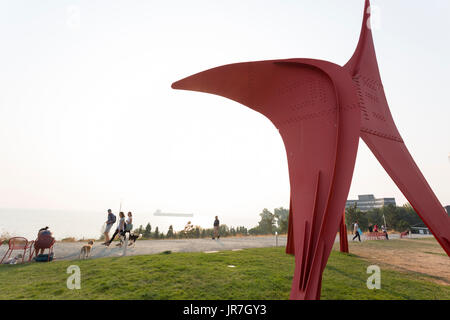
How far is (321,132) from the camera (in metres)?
4.73

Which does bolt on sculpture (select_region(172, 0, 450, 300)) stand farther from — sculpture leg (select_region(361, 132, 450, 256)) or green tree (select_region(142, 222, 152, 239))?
green tree (select_region(142, 222, 152, 239))

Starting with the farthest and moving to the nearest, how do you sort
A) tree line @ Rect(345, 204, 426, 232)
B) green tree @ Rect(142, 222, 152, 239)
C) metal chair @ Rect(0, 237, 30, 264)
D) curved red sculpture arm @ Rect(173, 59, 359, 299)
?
tree line @ Rect(345, 204, 426, 232) < green tree @ Rect(142, 222, 152, 239) < metal chair @ Rect(0, 237, 30, 264) < curved red sculpture arm @ Rect(173, 59, 359, 299)

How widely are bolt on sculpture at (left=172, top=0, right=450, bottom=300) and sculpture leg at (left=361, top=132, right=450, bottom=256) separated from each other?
0.06 feet

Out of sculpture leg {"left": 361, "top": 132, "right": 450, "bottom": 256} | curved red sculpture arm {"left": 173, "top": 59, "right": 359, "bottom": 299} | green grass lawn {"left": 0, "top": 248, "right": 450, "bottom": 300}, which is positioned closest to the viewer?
curved red sculpture arm {"left": 173, "top": 59, "right": 359, "bottom": 299}

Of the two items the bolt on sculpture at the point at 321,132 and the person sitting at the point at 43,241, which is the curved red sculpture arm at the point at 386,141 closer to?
the bolt on sculpture at the point at 321,132

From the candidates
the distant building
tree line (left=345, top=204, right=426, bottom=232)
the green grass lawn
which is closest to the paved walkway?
the green grass lawn

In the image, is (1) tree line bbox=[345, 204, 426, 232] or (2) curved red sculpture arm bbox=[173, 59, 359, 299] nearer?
(2) curved red sculpture arm bbox=[173, 59, 359, 299]

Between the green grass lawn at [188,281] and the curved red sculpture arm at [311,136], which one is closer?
the curved red sculpture arm at [311,136]

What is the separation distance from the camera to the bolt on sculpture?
4.06m

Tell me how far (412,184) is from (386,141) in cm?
130

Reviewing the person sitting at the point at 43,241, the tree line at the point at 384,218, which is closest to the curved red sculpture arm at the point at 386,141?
the person sitting at the point at 43,241

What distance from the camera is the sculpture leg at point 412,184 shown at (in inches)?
192
